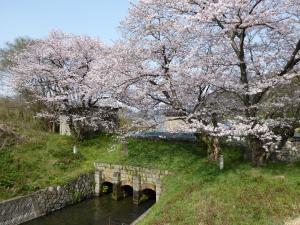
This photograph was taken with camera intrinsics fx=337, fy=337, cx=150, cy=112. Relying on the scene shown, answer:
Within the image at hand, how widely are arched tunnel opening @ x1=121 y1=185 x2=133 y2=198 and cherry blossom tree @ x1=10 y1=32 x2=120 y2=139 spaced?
6.62 metres

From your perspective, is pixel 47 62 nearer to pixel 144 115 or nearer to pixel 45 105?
pixel 45 105

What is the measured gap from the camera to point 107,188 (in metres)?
23.3

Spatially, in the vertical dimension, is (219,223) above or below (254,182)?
below

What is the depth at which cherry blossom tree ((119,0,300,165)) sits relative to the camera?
588 inches

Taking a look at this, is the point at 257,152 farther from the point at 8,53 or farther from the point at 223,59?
the point at 8,53

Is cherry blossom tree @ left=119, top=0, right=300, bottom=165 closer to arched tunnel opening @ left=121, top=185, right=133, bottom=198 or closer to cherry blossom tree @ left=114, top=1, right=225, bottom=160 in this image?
cherry blossom tree @ left=114, top=1, right=225, bottom=160

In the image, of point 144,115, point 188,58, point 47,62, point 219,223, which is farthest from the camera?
point 47,62

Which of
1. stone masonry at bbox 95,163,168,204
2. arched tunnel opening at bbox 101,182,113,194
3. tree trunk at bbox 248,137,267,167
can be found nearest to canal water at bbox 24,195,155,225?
stone masonry at bbox 95,163,168,204

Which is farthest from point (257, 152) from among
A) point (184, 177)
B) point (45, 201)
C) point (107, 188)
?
point (45, 201)

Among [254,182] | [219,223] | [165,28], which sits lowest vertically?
[219,223]

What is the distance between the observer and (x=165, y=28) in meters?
16.4

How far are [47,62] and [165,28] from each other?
15.2 meters

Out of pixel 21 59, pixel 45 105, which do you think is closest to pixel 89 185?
pixel 45 105

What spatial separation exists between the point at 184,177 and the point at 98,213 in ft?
17.6
